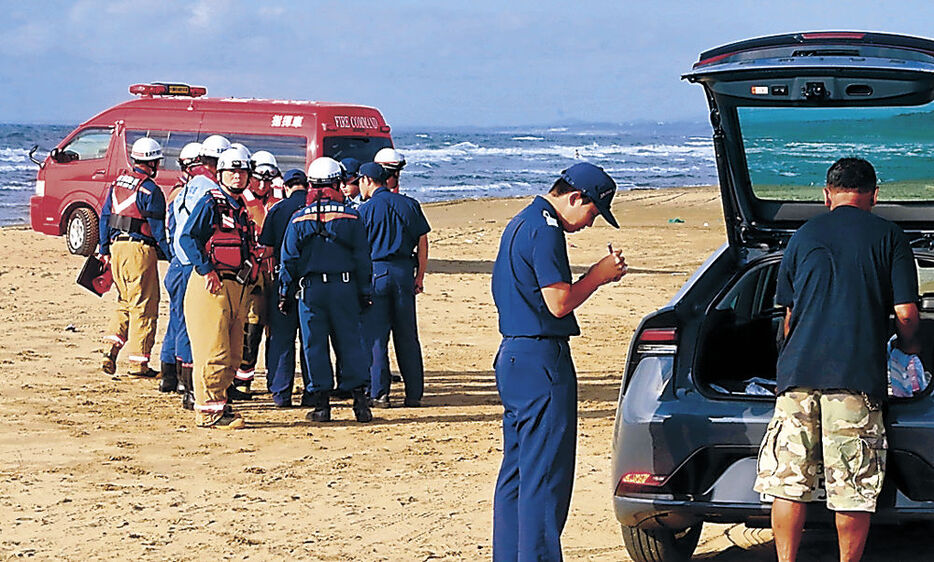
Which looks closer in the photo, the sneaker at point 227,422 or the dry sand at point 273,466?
the dry sand at point 273,466

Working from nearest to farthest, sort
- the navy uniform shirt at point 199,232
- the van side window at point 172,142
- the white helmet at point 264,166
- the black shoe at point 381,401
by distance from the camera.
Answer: the navy uniform shirt at point 199,232 < the black shoe at point 381,401 < the white helmet at point 264,166 < the van side window at point 172,142

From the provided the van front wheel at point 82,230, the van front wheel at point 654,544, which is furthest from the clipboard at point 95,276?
the van front wheel at point 82,230

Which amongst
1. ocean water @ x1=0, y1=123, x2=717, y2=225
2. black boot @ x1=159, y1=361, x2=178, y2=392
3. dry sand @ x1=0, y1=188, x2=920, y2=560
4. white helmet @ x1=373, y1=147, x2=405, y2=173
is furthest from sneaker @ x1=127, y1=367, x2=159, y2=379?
ocean water @ x1=0, y1=123, x2=717, y2=225

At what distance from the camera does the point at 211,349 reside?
8750 mm

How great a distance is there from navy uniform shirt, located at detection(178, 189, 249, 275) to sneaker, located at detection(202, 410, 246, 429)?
3.39 feet

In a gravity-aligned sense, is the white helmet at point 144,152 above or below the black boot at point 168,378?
above

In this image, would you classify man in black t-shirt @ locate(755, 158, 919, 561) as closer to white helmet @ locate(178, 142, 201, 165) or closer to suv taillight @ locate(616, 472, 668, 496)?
suv taillight @ locate(616, 472, 668, 496)

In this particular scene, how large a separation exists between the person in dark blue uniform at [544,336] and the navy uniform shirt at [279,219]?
4.55 meters

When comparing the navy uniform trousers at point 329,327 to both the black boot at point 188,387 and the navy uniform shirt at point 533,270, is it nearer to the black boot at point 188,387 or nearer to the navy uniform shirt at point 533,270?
the black boot at point 188,387

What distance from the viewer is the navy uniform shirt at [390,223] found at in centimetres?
952

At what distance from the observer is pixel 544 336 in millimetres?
5062

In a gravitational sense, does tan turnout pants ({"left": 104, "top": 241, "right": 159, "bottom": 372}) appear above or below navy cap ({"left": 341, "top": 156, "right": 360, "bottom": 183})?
below

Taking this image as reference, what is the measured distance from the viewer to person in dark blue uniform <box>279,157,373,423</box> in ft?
29.2

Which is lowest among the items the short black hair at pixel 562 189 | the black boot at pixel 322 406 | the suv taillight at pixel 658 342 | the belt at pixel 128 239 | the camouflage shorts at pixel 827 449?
the black boot at pixel 322 406
